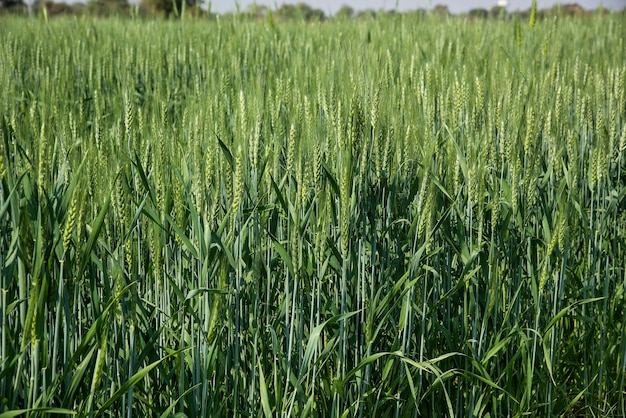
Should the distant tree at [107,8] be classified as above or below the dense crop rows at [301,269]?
above

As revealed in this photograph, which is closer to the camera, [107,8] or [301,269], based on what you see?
[301,269]

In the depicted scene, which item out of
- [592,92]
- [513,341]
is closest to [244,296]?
[513,341]

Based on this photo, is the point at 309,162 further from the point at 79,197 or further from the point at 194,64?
the point at 194,64

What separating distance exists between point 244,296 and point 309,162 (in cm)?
28

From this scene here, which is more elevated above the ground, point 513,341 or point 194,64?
point 194,64

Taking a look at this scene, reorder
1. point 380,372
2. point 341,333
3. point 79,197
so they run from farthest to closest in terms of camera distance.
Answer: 1. point 380,372
2. point 341,333
3. point 79,197

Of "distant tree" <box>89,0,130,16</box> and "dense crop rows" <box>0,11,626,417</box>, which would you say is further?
"distant tree" <box>89,0,130,16</box>

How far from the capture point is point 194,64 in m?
3.59

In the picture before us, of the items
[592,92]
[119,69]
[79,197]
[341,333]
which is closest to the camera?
[79,197]

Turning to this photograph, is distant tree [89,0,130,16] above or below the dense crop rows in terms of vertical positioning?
above

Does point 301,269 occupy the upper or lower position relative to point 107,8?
lower

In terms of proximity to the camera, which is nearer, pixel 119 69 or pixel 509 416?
pixel 509 416

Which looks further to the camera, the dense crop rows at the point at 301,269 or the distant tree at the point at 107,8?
the distant tree at the point at 107,8

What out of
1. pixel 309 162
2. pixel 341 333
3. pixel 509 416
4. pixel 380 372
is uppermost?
pixel 309 162
